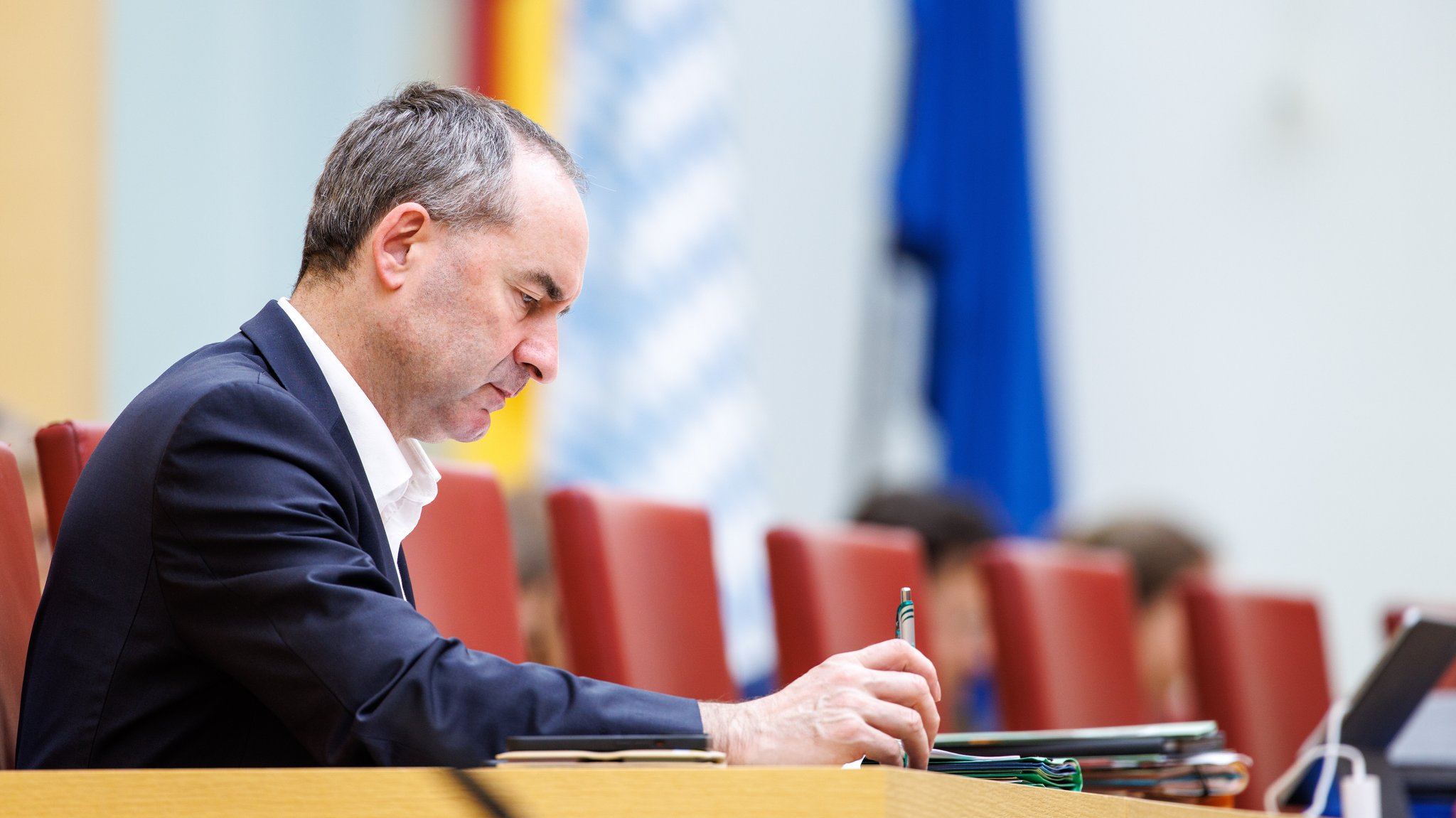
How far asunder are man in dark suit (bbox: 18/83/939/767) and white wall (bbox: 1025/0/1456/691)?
397 cm

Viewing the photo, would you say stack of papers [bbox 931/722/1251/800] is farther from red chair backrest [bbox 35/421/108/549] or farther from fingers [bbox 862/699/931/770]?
red chair backrest [bbox 35/421/108/549]

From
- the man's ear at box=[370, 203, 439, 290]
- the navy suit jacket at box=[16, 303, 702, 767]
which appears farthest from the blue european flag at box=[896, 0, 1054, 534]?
the navy suit jacket at box=[16, 303, 702, 767]

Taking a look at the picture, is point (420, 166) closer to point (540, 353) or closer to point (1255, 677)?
point (540, 353)

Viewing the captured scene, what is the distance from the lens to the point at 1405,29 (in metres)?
5.50

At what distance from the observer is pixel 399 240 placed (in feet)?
4.73

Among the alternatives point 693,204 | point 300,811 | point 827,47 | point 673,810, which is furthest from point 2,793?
point 827,47

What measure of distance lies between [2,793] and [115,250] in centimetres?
323

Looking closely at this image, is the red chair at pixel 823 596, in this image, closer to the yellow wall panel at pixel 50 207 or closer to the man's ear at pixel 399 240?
the man's ear at pixel 399 240

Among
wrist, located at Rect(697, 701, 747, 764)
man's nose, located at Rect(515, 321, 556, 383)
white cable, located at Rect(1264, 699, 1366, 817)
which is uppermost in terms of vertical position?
man's nose, located at Rect(515, 321, 556, 383)

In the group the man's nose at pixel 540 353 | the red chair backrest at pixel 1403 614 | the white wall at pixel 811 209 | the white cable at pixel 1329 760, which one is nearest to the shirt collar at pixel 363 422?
the man's nose at pixel 540 353

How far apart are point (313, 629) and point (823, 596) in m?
1.27

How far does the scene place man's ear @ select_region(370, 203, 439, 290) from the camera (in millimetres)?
1425

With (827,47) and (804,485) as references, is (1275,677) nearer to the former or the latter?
(804,485)

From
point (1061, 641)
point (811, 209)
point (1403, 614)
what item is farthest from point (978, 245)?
point (1061, 641)
